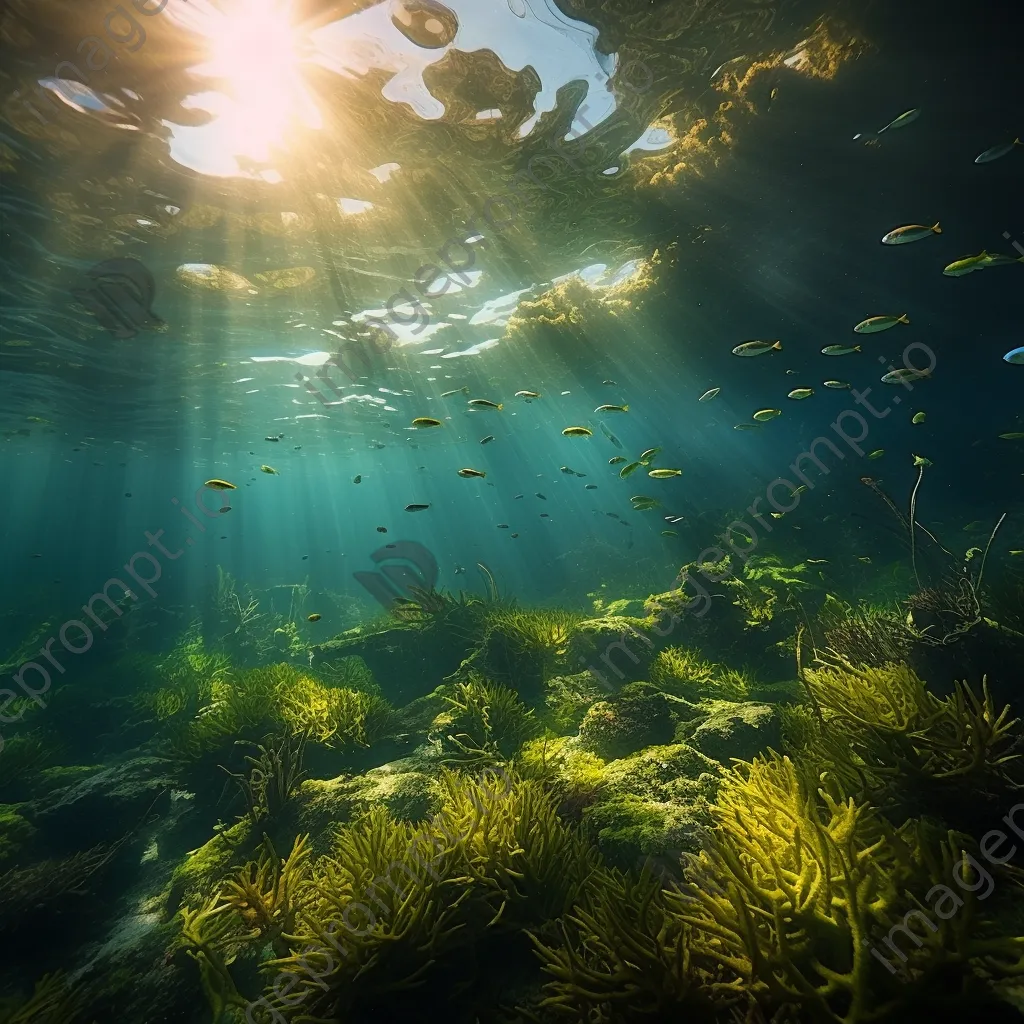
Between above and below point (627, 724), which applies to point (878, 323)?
above

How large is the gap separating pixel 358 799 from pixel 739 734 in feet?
15.0

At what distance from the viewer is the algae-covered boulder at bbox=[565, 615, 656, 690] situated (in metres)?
8.56

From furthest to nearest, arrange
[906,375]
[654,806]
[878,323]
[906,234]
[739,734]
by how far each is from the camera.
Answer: [906,375]
[878,323]
[906,234]
[739,734]
[654,806]

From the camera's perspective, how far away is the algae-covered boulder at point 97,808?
676cm

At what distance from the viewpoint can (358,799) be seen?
5781mm

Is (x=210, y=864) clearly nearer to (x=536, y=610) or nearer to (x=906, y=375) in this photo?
(x=536, y=610)

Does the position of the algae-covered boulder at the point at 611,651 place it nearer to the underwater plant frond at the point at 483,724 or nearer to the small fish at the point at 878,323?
the underwater plant frond at the point at 483,724

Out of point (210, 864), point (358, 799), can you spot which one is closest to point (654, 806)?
point (358, 799)

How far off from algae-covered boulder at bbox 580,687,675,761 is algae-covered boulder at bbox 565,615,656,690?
1723 mm

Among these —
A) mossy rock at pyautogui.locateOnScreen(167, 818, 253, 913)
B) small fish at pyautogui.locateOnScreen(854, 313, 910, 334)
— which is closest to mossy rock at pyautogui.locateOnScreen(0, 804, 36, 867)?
mossy rock at pyautogui.locateOnScreen(167, 818, 253, 913)

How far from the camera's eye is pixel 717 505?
23094 millimetres

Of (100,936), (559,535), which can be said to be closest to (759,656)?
(100,936)

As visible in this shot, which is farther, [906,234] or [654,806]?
[906,234]

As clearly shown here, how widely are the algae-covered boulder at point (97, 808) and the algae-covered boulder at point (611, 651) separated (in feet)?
22.6
